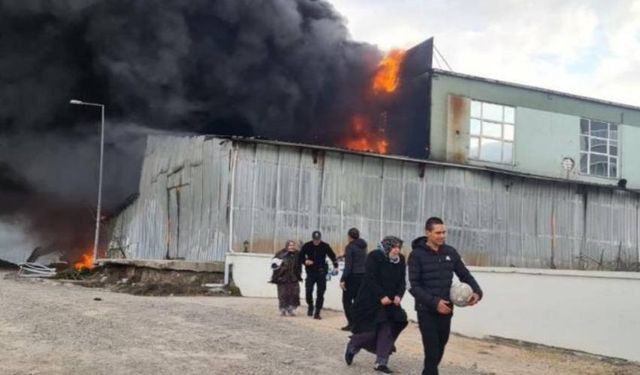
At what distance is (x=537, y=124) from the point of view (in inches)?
1152

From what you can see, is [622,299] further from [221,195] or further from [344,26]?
[344,26]

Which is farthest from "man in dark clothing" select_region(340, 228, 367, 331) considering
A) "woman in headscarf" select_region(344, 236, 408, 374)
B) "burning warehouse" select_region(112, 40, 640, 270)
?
"burning warehouse" select_region(112, 40, 640, 270)

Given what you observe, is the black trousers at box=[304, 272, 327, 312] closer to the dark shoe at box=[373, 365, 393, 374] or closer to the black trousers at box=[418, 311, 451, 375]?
the dark shoe at box=[373, 365, 393, 374]

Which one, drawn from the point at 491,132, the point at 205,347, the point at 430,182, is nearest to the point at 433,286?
the point at 205,347

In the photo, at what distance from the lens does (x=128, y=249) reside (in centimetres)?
2978

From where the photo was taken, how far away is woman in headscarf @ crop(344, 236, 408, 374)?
764cm

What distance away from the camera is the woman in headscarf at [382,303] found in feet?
25.1

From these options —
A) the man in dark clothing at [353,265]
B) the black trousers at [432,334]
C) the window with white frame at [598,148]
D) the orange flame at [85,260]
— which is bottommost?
the orange flame at [85,260]

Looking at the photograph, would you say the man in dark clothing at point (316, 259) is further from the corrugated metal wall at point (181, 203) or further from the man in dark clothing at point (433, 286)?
the corrugated metal wall at point (181, 203)

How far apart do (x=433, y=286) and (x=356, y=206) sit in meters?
16.2

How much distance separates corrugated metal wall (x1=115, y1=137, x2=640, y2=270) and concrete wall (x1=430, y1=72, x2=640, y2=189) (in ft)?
7.47

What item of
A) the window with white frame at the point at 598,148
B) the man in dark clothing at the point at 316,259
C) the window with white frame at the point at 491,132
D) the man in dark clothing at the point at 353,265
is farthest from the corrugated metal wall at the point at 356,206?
the man in dark clothing at the point at 353,265

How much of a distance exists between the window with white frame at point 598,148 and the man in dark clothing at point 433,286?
996 inches

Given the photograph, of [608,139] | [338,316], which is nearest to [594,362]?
[338,316]
